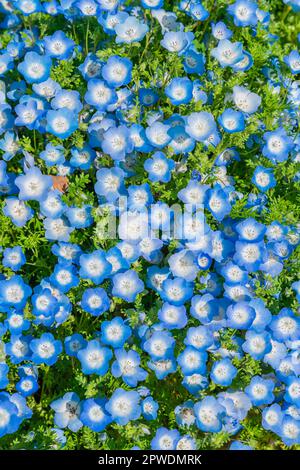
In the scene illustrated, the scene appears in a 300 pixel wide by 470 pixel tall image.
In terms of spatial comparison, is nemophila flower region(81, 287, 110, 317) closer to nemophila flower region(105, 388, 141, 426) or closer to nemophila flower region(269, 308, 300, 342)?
nemophila flower region(105, 388, 141, 426)

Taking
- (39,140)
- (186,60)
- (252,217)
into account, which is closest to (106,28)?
(186,60)

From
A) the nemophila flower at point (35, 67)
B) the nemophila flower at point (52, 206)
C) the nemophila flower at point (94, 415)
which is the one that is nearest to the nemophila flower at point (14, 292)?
the nemophila flower at point (52, 206)

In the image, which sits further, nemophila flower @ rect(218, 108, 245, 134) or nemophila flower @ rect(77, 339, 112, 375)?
nemophila flower @ rect(218, 108, 245, 134)

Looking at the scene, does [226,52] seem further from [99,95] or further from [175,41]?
[99,95]

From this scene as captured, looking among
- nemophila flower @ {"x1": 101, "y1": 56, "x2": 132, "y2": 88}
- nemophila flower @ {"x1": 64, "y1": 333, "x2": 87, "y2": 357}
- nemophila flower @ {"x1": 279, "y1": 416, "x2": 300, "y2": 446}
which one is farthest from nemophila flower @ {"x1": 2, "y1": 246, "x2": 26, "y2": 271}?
nemophila flower @ {"x1": 279, "y1": 416, "x2": 300, "y2": 446}

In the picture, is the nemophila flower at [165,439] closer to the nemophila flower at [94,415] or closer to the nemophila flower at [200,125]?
the nemophila flower at [94,415]

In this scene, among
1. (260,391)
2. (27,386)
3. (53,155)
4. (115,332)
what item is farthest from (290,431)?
(53,155)
